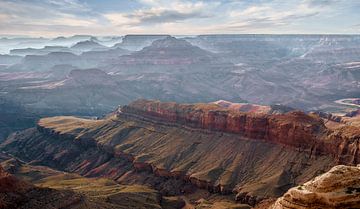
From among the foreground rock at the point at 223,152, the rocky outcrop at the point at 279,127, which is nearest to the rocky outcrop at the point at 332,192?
the foreground rock at the point at 223,152

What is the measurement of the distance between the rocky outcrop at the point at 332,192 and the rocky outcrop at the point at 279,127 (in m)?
72.6

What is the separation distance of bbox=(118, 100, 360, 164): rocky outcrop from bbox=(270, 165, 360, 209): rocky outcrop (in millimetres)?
72565

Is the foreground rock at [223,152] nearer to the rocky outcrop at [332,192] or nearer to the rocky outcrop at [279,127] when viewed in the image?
the rocky outcrop at [279,127]

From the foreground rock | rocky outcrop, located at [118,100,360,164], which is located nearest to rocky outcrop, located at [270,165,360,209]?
Result: the foreground rock

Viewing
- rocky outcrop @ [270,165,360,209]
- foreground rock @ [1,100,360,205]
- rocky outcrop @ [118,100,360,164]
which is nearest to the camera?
rocky outcrop @ [270,165,360,209]

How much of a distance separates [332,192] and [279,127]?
95604 millimetres

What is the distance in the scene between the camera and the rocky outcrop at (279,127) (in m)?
128

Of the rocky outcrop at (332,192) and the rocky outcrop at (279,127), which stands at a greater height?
the rocky outcrop at (332,192)

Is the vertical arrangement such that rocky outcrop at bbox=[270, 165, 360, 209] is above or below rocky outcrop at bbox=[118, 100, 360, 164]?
above

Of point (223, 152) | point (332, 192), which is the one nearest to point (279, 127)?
point (223, 152)

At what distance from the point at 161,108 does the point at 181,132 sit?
2116 cm

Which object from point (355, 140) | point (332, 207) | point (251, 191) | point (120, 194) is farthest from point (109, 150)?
point (332, 207)

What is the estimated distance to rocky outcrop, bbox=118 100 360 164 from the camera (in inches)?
5020

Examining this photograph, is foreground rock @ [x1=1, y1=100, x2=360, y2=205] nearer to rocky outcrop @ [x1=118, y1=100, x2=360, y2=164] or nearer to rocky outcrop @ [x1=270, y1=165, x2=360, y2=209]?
rocky outcrop @ [x1=118, y1=100, x2=360, y2=164]
